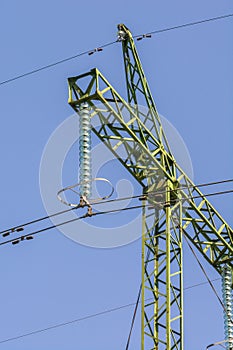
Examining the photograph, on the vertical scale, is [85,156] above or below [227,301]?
below

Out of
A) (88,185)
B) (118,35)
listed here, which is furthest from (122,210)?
(118,35)

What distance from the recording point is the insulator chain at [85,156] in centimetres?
2591

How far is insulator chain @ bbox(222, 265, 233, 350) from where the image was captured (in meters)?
33.7

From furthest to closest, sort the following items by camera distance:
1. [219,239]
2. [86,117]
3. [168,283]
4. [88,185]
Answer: [219,239] → [168,283] → [86,117] → [88,185]

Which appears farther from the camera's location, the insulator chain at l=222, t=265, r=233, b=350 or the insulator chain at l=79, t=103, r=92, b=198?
the insulator chain at l=222, t=265, r=233, b=350

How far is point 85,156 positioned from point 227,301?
983 centimetres

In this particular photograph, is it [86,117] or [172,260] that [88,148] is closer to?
[86,117]

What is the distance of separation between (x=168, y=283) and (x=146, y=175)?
285 centimetres

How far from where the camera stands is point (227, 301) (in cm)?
3434

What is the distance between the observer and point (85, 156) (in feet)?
86.3

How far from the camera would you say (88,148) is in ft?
86.8

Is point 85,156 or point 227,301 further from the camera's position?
point 227,301

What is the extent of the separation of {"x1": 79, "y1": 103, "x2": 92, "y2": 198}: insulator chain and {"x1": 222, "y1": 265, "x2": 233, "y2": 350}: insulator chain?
29.9 ft

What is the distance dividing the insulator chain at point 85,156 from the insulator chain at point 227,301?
29.9ft
